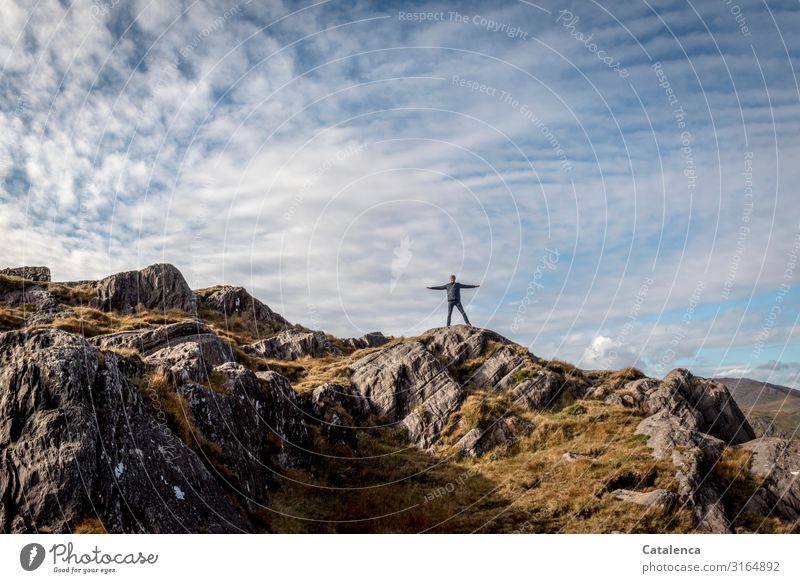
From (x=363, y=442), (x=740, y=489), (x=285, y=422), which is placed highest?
(x=285, y=422)

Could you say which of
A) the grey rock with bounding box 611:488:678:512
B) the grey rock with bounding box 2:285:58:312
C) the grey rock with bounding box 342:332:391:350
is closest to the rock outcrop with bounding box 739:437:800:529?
the grey rock with bounding box 611:488:678:512

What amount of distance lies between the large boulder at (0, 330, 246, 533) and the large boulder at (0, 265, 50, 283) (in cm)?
5124

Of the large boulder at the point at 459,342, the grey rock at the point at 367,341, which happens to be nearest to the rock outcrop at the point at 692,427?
the large boulder at the point at 459,342

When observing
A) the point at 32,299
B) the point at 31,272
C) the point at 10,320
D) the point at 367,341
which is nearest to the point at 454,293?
the point at 367,341

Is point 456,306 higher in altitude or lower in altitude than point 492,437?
higher

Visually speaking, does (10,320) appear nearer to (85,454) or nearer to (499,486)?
(85,454)

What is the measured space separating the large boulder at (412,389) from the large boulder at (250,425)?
7937mm

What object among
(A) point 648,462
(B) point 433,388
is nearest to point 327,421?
(B) point 433,388

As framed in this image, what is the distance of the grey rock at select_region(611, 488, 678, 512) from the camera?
20.1 meters

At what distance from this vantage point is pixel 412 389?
3619 centimetres

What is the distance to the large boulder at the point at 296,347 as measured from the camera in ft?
164

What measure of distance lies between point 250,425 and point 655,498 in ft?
56.5

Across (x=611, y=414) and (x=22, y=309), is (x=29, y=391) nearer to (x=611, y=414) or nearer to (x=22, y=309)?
(x=611, y=414)

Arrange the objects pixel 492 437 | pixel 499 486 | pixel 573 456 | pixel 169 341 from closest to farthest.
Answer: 1. pixel 499 486
2. pixel 573 456
3. pixel 492 437
4. pixel 169 341
